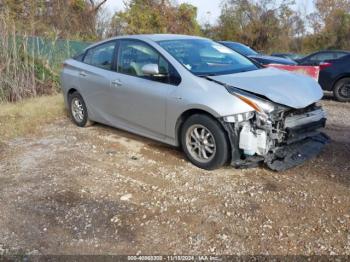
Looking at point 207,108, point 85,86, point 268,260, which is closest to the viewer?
point 268,260

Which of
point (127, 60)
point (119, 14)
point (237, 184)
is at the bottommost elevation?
point (237, 184)

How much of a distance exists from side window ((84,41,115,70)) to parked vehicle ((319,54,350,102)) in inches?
252

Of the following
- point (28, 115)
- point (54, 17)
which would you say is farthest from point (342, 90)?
point (54, 17)

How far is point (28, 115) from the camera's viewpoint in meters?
7.35

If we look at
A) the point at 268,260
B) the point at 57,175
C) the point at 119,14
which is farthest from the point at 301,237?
the point at 119,14

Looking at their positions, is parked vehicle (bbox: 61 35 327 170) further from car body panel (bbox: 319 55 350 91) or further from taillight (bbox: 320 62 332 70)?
taillight (bbox: 320 62 332 70)

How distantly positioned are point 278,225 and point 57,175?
2.74 metres

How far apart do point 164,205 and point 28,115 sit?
4.84 metres

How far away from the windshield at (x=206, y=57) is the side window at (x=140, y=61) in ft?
0.58

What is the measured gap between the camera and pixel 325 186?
393cm

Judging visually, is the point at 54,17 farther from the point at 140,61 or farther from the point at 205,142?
the point at 205,142

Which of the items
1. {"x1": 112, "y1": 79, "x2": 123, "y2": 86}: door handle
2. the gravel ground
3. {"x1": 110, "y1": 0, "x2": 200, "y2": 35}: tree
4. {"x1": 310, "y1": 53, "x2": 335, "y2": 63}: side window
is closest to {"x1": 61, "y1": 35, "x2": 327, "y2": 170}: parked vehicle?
A: {"x1": 112, "y1": 79, "x2": 123, "y2": 86}: door handle

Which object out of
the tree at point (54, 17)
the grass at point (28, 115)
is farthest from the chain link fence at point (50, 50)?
the grass at point (28, 115)

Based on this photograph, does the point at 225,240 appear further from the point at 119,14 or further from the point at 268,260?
the point at 119,14
